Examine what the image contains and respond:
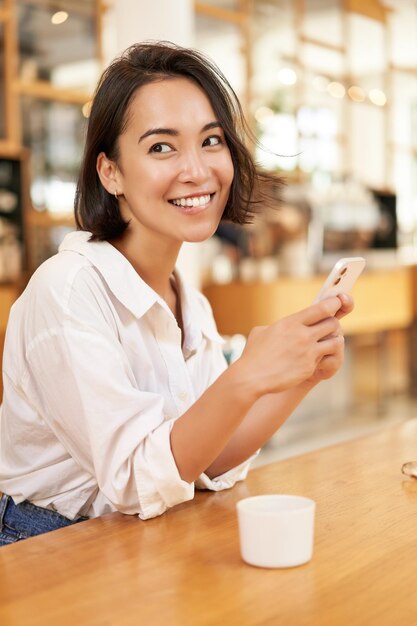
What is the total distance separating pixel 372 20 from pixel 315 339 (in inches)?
351

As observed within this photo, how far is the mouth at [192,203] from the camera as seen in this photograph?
4.44ft

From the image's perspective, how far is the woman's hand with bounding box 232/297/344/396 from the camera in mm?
1106

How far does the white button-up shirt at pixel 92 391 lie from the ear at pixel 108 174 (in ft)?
0.29

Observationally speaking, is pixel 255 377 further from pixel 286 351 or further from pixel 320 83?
pixel 320 83

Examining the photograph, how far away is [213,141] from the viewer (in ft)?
4.57

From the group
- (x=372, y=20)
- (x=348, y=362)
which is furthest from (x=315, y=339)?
(x=372, y=20)

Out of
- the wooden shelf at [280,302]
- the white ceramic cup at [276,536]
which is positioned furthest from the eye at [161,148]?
the wooden shelf at [280,302]

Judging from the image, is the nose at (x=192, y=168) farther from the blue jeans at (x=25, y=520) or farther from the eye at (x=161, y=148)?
the blue jeans at (x=25, y=520)

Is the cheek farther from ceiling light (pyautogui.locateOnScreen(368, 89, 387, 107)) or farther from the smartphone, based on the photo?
ceiling light (pyautogui.locateOnScreen(368, 89, 387, 107))

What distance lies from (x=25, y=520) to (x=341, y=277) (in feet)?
1.97

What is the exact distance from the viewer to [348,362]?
6109mm

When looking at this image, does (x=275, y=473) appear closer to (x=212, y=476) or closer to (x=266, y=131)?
(x=212, y=476)

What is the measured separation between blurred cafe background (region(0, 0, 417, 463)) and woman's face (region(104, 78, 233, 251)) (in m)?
2.69

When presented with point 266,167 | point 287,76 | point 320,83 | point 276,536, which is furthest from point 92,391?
point 320,83
